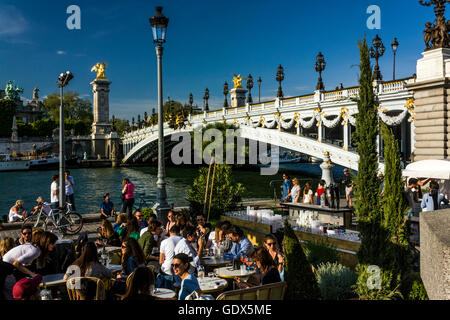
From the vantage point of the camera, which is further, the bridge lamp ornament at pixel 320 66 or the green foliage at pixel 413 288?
the bridge lamp ornament at pixel 320 66

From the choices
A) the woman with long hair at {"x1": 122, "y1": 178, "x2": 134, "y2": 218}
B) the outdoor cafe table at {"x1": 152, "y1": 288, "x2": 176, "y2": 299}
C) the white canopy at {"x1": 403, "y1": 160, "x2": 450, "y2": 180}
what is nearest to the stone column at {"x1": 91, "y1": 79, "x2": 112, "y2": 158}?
the woman with long hair at {"x1": 122, "y1": 178, "x2": 134, "y2": 218}

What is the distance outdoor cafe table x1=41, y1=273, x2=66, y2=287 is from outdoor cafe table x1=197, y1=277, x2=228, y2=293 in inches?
75.0

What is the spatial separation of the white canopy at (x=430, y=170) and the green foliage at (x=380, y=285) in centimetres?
709

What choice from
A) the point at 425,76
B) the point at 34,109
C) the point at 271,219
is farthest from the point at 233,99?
the point at 34,109

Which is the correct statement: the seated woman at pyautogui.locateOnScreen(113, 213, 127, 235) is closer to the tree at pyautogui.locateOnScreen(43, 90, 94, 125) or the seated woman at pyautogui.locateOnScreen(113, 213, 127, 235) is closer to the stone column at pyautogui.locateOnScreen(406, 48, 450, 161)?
the stone column at pyautogui.locateOnScreen(406, 48, 450, 161)

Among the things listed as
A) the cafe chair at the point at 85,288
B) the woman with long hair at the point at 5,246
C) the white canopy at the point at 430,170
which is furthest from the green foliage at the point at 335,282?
the white canopy at the point at 430,170

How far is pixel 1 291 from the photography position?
4996 mm

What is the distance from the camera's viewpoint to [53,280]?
5848mm

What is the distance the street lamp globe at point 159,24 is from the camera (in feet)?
36.9

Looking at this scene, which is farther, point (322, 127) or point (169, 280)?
point (322, 127)

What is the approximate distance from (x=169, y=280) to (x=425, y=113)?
14.8m

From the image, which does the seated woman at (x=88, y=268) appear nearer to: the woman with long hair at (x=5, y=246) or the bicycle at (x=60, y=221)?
the woman with long hair at (x=5, y=246)

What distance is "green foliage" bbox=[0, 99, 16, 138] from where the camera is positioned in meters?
91.9
